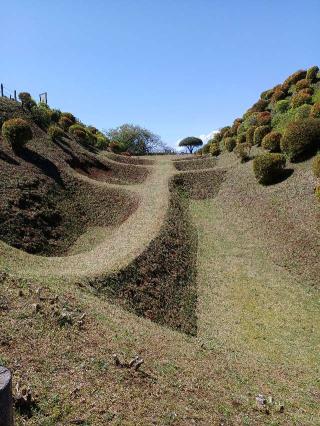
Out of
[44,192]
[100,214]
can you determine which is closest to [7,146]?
[44,192]

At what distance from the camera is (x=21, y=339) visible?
8.40m

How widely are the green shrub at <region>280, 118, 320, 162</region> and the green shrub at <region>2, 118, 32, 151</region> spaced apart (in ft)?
64.9

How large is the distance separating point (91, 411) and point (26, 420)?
1.12m

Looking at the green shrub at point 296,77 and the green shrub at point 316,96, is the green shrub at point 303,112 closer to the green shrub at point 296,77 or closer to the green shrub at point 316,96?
the green shrub at point 316,96

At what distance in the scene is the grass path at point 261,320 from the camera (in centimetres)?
1012

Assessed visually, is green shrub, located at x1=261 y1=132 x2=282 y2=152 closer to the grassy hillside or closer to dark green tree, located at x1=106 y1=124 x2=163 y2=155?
the grassy hillside

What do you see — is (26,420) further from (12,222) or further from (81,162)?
(81,162)

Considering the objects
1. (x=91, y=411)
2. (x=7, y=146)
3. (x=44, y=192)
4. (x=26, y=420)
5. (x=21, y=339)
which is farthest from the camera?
(x=7, y=146)

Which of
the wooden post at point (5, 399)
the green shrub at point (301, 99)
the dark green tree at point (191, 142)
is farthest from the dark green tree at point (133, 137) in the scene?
the wooden post at point (5, 399)

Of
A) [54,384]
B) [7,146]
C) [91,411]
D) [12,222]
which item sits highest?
[7,146]

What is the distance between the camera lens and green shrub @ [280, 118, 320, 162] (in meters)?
27.2

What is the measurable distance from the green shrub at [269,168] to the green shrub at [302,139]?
2.95 feet

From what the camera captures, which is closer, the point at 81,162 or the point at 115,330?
the point at 115,330

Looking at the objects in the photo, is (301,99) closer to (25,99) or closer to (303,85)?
(303,85)
